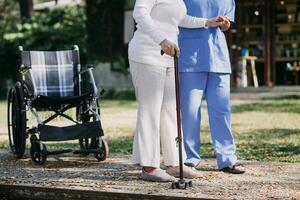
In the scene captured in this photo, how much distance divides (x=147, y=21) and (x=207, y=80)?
3.04 ft

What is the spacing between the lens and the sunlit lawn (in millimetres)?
6730

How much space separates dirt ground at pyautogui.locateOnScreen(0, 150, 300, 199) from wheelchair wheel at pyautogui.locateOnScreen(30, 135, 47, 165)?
2.6 inches

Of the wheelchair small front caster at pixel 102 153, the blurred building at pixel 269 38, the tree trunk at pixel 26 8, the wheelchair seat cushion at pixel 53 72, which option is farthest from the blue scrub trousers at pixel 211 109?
the tree trunk at pixel 26 8

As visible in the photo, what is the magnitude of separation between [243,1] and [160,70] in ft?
40.0

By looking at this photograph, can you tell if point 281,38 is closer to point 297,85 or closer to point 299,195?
point 297,85


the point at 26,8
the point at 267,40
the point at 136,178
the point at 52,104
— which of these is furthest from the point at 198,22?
the point at 26,8

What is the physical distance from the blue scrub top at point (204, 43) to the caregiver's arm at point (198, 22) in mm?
95

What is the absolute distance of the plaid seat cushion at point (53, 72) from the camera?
6.47 meters

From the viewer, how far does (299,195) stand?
4.13 meters

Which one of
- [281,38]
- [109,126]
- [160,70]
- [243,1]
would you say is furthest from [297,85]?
[160,70]

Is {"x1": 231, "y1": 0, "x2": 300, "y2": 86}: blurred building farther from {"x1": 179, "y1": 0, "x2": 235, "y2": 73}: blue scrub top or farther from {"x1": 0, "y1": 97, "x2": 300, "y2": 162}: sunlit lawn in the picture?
{"x1": 179, "y1": 0, "x2": 235, "y2": 73}: blue scrub top

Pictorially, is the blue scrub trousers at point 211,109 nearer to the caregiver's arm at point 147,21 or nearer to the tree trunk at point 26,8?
the caregiver's arm at point 147,21

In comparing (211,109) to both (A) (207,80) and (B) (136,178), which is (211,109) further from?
(B) (136,178)

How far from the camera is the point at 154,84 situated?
4605 millimetres
